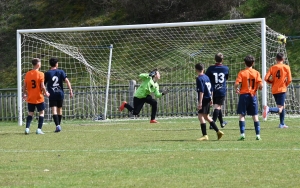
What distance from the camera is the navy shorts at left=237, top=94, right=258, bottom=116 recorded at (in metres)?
14.9

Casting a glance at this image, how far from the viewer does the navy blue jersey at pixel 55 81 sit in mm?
18844

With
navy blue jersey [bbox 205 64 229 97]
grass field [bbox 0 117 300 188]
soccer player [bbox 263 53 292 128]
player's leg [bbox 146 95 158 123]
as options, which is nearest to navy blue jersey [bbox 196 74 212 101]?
grass field [bbox 0 117 300 188]

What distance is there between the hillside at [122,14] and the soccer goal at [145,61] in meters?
3.03

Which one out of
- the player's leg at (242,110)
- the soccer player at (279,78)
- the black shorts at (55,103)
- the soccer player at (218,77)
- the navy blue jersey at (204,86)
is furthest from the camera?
the black shorts at (55,103)

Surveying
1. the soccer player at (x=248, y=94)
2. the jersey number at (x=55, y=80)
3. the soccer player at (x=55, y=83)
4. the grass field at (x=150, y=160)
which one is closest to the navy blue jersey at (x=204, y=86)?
the soccer player at (x=248, y=94)

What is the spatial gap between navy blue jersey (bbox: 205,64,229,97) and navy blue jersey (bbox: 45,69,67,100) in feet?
12.4

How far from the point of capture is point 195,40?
30.0 metres

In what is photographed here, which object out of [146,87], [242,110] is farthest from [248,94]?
[146,87]

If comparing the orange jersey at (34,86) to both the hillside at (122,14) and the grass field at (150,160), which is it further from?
the hillside at (122,14)

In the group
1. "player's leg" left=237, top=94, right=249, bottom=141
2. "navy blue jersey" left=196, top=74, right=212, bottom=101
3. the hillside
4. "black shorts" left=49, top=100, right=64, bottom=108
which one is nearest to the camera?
"player's leg" left=237, top=94, right=249, bottom=141

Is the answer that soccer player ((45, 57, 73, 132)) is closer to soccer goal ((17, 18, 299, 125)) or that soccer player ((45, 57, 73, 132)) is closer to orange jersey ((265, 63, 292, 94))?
orange jersey ((265, 63, 292, 94))

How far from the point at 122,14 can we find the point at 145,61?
884 cm

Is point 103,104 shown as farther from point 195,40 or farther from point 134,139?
point 134,139

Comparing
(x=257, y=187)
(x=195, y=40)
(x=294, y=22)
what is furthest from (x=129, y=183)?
(x=294, y=22)
